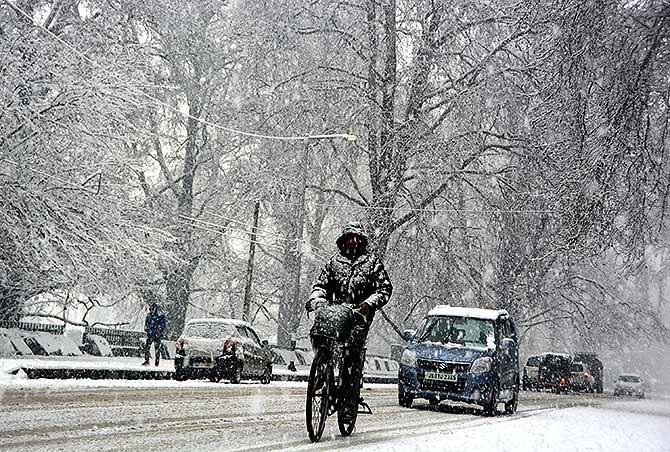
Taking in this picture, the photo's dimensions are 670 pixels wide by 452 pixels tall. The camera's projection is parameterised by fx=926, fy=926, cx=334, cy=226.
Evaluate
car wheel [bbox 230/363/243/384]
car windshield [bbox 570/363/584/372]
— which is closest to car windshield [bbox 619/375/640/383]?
car windshield [bbox 570/363/584/372]

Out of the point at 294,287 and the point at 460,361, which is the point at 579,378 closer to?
the point at 294,287

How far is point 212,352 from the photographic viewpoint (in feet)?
72.7

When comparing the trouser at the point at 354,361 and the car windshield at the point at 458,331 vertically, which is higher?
the car windshield at the point at 458,331

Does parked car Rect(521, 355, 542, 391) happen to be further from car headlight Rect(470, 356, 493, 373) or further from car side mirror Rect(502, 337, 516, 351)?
car headlight Rect(470, 356, 493, 373)

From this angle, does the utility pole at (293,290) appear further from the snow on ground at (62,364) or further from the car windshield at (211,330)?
the car windshield at (211,330)

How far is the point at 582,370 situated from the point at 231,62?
79.4 feet

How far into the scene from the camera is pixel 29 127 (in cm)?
2280

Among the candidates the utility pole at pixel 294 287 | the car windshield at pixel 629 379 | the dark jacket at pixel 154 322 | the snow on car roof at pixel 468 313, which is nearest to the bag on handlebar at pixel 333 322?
the snow on car roof at pixel 468 313

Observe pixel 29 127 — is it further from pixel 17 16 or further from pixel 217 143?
pixel 217 143

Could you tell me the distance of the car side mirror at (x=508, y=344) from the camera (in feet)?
58.6

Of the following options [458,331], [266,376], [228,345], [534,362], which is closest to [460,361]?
[458,331]

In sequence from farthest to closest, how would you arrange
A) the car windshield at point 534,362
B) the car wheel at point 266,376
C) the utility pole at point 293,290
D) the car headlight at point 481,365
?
the car windshield at point 534,362 < the utility pole at point 293,290 < the car wheel at point 266,376 < the car headlight at point 481,365

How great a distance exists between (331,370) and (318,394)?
0.29 meters

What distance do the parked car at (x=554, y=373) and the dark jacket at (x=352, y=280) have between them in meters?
38.9
